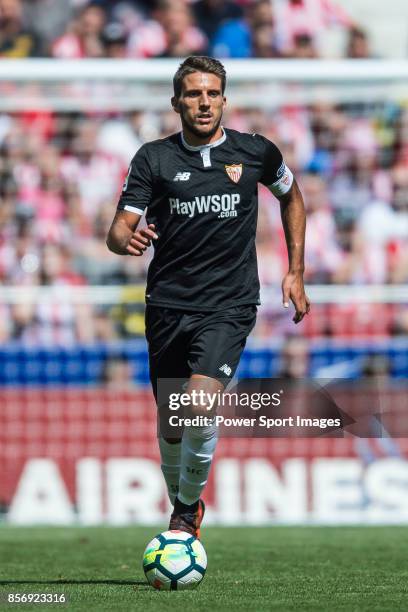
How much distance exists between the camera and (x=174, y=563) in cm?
607

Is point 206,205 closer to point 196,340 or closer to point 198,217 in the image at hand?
point 198,217

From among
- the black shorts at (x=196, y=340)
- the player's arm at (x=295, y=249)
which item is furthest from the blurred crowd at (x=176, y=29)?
the black shorts at (x=196, y=340)

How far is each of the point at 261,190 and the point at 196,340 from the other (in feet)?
19.0

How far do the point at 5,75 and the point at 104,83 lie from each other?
973 mm

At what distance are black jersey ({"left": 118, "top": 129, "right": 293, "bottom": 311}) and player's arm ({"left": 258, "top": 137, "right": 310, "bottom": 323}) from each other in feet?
0.48

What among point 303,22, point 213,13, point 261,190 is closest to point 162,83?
point 261,190

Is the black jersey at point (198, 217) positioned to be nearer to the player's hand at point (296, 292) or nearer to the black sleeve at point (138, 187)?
the black sleeve at point (138, 187)

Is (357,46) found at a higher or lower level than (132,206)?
higher

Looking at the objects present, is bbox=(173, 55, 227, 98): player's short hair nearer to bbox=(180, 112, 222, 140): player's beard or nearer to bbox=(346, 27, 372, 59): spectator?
bbox=(180, 112, 222, 140): player's beard

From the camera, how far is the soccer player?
640 centimetres

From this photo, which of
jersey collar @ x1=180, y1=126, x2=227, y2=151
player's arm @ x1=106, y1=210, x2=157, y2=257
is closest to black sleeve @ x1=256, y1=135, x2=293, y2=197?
jersey collar @ x1=180, y1=126, x2=227, y2=151

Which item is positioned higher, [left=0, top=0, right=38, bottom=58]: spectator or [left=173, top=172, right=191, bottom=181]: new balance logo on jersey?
[left=0, top=0, right=38, bottom=58]: spectator

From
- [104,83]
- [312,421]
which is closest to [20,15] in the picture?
[104,83]

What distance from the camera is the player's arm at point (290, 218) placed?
6.67 metres
